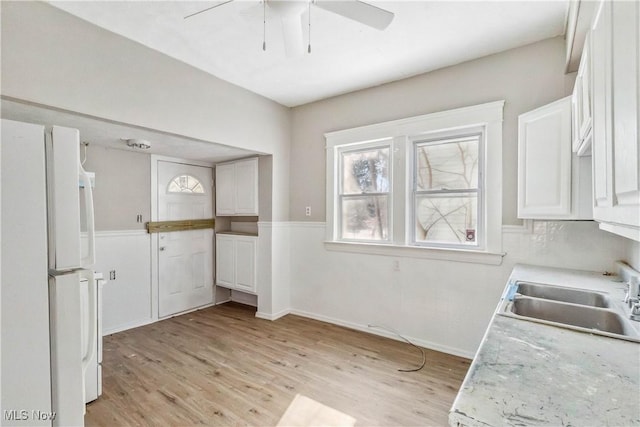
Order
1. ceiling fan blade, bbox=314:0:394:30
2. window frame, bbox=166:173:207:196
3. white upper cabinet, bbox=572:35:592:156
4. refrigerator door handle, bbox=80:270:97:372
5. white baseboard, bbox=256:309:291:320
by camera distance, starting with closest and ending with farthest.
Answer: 1. refrigerator door handle, bbox=80:270:97:372
2. white upper cabinet, bbox=572:35:592:156
3. ceiling fan blade, bbox=314:0:394:30
4. white baseboard, bbox=256:309:291:320
5. window frame, bbox=166:173:207:196

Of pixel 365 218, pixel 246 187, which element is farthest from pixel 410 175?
pixel 246 187

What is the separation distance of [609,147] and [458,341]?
2383 millimetres

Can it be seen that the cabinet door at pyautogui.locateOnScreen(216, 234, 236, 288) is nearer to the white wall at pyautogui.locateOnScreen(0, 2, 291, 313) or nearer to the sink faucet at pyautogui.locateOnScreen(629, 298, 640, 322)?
the white wall at pyautogui.locateOnScreen(0, 2, 291, 313)

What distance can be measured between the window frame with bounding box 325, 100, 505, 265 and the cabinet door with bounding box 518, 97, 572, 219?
1.18ft

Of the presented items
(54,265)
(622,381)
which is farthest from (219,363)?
(622,381)

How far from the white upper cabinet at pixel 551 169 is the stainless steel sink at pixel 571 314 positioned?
2.51 ft

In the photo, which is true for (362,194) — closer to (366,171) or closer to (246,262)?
(366,171)

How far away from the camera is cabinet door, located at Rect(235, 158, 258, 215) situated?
4004mm

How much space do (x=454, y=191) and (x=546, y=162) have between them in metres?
0.86

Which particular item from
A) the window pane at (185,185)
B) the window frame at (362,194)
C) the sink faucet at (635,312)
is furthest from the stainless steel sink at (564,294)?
the window pane at (185,185)

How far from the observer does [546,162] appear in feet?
6.86

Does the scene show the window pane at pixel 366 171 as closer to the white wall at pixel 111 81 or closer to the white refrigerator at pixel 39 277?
the white wall at pixel 111 81

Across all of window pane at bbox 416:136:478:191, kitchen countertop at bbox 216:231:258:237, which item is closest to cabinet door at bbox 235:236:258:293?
kitchen countertop at bbox 216:231:258:237

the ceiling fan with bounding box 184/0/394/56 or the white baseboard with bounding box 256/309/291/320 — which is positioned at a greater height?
the ceiling fan with bounding box 184/0/394/56
